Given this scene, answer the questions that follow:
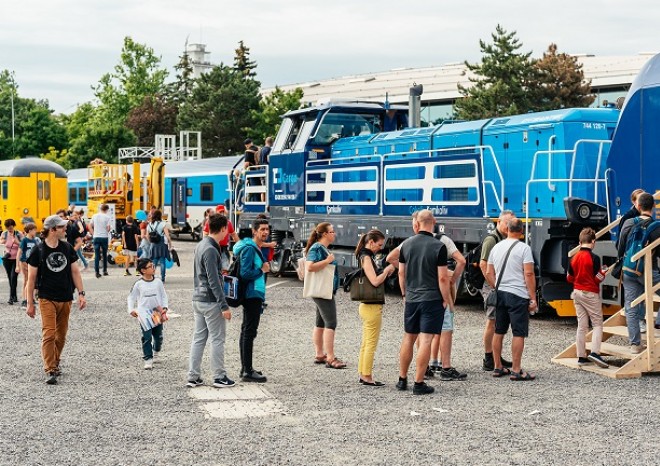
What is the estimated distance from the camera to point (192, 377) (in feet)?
31.7

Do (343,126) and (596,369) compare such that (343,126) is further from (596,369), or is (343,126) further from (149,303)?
(596,369)

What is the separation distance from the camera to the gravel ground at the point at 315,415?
7.08 metres

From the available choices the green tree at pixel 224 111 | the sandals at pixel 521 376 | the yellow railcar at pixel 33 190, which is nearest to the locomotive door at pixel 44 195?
the yellow railcar at pixel 33 190

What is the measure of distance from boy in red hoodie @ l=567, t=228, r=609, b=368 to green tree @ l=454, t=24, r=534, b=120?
38.7 m

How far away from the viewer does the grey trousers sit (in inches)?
376

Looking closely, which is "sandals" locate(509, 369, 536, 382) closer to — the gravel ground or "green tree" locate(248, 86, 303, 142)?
the gravel ground

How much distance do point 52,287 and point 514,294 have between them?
4863 mm

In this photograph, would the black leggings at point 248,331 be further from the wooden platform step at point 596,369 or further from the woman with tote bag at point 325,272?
the wooden platform step at point 596,369

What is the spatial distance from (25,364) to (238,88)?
6203 cm

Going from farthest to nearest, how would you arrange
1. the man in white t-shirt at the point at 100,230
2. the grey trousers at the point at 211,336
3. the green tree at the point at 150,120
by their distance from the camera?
the green tree at the point at 150,120, the man in white t-shirt at the point at 100,230, the grey trousers at the point at 211,336

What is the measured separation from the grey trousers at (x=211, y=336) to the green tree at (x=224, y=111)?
61.3 m

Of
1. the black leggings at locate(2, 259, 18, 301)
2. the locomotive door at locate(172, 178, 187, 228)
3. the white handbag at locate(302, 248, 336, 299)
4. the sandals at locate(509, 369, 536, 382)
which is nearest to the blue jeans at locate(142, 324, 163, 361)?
the white handbag at locate(302, 248, 336, 299)

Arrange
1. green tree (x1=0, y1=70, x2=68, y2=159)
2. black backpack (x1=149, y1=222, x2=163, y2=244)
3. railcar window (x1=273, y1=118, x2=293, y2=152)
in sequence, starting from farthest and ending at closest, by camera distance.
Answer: green tree (x1=0, y1=70, x2=68, y2=159), railcar window (x1=273, y1=118, x2=293, y2=152), black backpack (x1=149, y1=222, x2=163, y2=244)

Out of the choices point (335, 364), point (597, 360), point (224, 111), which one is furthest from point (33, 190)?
point (224, 111)
